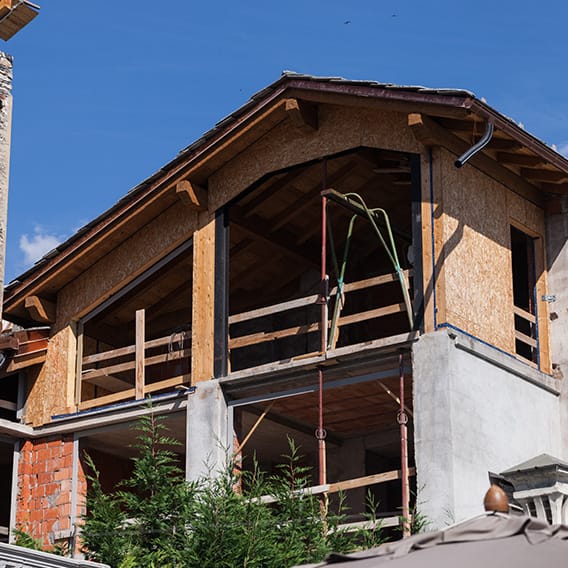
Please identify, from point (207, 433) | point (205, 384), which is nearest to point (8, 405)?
point (205, 384)

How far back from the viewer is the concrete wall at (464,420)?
16953 millimetres

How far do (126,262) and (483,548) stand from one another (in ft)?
49.9

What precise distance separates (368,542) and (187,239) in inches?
258

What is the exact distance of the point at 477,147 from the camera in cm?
1695

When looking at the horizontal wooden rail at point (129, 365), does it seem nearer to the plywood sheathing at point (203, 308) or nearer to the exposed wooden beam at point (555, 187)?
the plywood sheathing at point (203, 308)

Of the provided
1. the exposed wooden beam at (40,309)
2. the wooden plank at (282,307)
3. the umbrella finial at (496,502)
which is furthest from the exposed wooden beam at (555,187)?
the umbrella finial at (496,502)

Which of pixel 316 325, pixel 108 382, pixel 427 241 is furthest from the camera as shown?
pixel 108 382

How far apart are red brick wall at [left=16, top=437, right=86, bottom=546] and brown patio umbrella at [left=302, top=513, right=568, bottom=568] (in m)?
14.0

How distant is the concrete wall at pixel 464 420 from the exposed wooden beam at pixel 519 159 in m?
2.88

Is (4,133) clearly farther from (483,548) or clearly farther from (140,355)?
(483,548)

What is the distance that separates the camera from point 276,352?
23766 mm

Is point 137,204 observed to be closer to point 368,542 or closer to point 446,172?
point 446,172

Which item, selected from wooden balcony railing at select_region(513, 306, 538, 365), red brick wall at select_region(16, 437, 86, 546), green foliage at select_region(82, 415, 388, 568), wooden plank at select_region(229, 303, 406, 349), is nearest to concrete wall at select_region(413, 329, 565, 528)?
wooden balcony railing at select_region(513, 306, 538, 365)

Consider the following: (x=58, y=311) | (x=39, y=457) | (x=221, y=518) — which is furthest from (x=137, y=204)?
(x=221, y=518)
